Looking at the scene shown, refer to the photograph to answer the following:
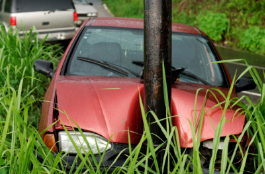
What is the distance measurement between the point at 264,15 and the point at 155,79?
42.7ft

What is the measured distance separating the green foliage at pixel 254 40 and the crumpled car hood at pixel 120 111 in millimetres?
10765

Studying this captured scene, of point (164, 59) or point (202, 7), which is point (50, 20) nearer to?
point (164, 59)

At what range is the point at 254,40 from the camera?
12109 millimetres

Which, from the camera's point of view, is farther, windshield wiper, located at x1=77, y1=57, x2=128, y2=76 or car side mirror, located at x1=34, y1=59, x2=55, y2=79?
car side mirror, located at x1=34, y1=59, x2=55, y2=79

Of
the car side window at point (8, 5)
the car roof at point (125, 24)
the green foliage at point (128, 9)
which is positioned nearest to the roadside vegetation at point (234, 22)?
the green foliage at point (128, 9)

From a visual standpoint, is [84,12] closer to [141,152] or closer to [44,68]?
[44,68]

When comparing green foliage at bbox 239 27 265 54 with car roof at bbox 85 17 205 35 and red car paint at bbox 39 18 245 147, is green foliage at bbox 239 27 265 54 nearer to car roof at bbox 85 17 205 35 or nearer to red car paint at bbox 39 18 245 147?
car roof at bbox 85 17 205 35

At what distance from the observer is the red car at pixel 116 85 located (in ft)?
6.39

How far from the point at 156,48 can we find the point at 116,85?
619 millimetres

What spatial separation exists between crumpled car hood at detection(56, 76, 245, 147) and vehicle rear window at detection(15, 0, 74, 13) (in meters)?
5.74

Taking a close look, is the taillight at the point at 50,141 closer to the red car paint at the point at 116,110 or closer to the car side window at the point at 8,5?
the red car paint at the point at 116,110

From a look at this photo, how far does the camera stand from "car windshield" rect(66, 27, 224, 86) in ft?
9.16

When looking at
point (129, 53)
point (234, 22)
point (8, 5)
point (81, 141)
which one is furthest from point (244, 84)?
point (234, 22)

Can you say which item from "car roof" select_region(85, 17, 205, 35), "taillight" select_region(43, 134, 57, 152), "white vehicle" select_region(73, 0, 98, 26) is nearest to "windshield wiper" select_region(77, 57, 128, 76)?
"car roof" select_region(85, 17, 205, 35)
